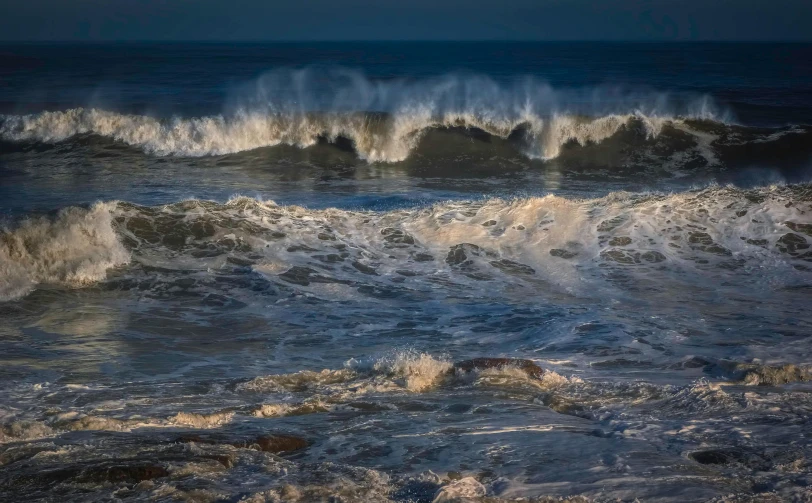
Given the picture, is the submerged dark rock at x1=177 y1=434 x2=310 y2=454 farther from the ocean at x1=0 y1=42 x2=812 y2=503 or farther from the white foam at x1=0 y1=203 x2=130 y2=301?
the white foam at x1=0 y1=203 x2=130 y2=301

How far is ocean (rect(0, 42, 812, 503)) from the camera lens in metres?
5.25

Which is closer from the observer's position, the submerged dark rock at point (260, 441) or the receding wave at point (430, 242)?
the submerged dark rock at point (260, 441)

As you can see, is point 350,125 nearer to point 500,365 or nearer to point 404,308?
point 404,308

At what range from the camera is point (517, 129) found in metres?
20.8

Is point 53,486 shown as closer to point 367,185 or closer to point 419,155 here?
point 367,185

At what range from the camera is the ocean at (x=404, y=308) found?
525 cm

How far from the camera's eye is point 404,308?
970cm

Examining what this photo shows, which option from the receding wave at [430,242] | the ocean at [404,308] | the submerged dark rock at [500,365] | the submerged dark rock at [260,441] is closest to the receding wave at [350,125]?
the ocean at [404,308]

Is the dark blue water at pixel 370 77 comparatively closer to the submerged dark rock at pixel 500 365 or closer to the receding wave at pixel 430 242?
the receding wave at pixel 430 242

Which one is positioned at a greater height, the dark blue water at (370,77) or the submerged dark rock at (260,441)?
the dark blue water at (370,77)

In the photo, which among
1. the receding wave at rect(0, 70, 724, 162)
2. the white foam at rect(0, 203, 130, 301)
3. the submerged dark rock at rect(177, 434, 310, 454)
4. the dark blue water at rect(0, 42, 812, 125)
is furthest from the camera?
A: the dark blue water at rect(0, 42, 812, 125)

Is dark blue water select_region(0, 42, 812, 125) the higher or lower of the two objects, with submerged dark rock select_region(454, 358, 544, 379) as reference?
higher

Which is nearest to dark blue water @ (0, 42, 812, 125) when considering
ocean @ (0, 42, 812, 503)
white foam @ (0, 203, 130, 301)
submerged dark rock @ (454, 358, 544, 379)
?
ocean @ (0, 42, 812, 503)

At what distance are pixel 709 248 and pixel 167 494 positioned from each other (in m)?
9.27
